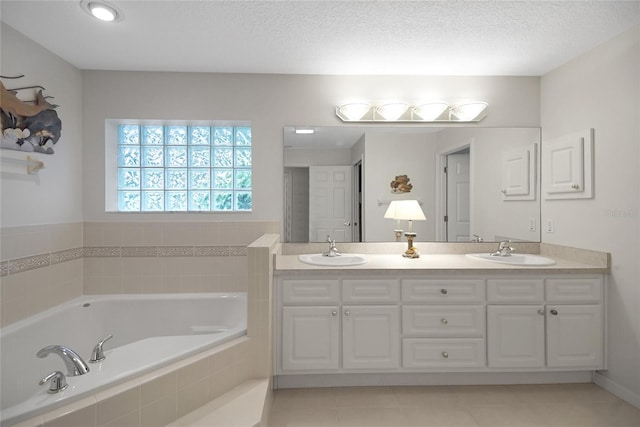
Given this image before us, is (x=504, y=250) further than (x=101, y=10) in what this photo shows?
Yes

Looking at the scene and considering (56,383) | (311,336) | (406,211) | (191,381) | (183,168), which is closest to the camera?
(56,383)

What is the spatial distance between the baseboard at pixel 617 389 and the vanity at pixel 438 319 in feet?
0.36

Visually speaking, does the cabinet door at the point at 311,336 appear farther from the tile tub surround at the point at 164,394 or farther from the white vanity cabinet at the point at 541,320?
the white vanity cabinet at the point at 541,320

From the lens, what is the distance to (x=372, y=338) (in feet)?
6.75

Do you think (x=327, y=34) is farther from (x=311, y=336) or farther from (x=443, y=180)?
(x=311, y=336)

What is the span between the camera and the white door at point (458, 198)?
260 centimetres

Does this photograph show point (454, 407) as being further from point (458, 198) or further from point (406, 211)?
point (458, 198)

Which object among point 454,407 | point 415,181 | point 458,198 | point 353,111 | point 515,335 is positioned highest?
point 353,111

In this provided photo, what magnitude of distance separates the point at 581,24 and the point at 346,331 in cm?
231

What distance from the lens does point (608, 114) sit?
6.70 feet

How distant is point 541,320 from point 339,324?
1.31m

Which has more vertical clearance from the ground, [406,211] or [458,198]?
[458,198]

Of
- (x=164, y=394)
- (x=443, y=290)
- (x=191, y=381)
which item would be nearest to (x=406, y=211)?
(x=443, y=290)

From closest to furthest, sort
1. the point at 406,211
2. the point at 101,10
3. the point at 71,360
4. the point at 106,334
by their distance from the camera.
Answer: the point at 71,360, the point at 101,10, the point at 106,334, the point at 406,211
